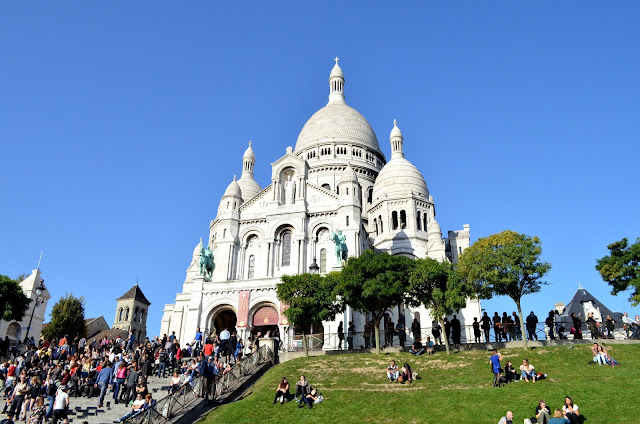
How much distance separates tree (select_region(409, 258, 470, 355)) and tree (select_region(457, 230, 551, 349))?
1.45m

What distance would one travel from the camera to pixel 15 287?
146 ft

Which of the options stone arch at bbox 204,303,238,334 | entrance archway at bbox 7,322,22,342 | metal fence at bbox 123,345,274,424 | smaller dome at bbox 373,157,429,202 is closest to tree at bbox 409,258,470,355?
metal fence at bbox 123,345,274,424

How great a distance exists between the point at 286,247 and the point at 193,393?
2918 cm

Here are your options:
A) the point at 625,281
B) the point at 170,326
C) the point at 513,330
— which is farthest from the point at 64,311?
the point at 625,281

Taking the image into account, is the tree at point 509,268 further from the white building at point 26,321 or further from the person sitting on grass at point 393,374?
the white building at point 26,321

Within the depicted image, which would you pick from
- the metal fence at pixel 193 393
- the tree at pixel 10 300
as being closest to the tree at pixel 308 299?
the metal fence at pixel 193 393

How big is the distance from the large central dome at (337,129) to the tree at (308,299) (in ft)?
128

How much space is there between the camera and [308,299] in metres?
33.7

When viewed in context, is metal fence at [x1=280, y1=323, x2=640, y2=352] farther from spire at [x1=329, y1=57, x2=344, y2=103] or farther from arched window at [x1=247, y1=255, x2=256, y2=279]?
spire at [x1=329, y1=57, x2=344, y2=103]

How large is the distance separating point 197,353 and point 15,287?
23.2 metres

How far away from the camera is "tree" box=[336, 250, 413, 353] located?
32000 millimetres

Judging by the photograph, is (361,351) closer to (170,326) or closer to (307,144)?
(170,326)

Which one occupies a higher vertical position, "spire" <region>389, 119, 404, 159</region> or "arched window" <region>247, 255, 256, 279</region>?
"spire" <region>389, 119, 404, 159</region>

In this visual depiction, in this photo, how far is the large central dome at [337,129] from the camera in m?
72.6
